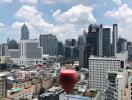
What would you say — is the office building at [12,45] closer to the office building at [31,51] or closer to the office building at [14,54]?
the office building at [14,54]

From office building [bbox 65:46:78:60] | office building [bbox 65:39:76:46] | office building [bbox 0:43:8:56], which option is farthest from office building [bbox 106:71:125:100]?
office building [bbox 65:39:76:46]

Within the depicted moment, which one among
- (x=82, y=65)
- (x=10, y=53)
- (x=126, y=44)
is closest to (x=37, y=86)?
(x=82, y=65)

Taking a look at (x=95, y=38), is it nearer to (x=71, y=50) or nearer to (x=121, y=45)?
(x=71, y=50)

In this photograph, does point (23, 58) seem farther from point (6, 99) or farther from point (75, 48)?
point (6, 99)

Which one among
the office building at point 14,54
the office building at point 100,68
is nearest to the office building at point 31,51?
the office building at point 14,54

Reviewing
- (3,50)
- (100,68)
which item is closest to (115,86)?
(100,68)
